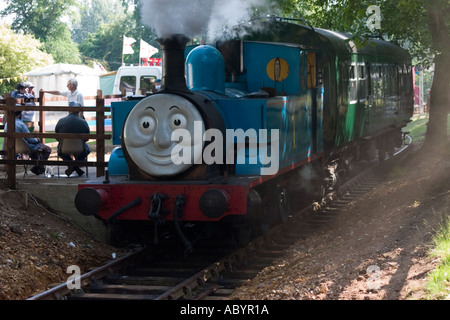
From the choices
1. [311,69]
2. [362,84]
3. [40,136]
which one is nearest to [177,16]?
[311,69]

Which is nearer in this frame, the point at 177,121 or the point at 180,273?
the point at 177,121

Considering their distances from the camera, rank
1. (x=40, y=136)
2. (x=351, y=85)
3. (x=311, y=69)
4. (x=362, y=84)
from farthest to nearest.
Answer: (x=362, y=84) < (x=351, y=85) < (x=311, y=69) < (x=40, y=136)

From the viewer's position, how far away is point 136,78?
26.0m

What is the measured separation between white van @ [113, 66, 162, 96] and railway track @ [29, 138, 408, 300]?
15.7 metres

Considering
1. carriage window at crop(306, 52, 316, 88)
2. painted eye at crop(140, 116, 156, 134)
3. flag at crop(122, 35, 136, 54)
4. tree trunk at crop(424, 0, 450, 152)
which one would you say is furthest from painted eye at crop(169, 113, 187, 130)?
flag at crop(122, 35, 136, 54)

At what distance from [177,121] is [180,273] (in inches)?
68.5

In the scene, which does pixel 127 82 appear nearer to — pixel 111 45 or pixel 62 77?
pixel 62 77

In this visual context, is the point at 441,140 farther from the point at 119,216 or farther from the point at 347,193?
the point at 119,216

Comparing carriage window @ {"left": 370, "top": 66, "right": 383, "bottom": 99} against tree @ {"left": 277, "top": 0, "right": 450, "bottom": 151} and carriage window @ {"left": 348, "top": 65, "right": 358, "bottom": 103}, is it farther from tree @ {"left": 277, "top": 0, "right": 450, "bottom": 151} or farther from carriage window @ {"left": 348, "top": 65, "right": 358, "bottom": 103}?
carriage window @ {"left": 348, "top": 65, "right": 358, "bottom": 103}

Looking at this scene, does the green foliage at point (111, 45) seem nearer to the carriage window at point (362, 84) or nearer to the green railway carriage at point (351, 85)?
the green railway carriage at point (351, 85)

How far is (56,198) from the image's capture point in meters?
10.7

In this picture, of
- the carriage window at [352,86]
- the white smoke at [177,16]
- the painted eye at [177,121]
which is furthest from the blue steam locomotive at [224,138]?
the carriage window at [352,86]

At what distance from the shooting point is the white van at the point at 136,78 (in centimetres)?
2577

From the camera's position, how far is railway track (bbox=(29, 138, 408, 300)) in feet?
24.4
